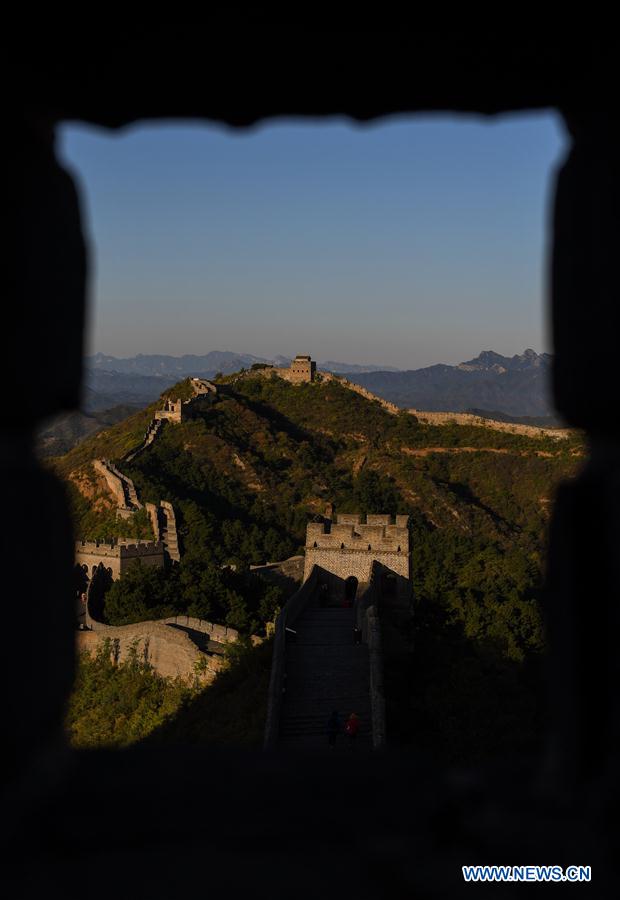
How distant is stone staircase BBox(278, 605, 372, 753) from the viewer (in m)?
12.3

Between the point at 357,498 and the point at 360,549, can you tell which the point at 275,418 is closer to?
the point at 357,498

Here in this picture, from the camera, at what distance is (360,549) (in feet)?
68.6

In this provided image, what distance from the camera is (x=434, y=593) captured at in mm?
25750

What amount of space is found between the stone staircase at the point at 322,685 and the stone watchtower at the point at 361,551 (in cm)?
284

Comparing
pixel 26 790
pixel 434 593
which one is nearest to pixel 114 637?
pixel 434 593

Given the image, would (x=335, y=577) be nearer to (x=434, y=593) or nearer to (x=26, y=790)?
(x=434, y=593)

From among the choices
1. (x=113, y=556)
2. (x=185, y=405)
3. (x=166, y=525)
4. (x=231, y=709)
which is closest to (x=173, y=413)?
(x=185, y=405)

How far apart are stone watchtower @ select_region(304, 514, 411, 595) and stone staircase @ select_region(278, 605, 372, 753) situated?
2835 mm

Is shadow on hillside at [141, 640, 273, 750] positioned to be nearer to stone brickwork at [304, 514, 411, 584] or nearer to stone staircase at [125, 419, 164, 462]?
stone brickwork at [304, 514, 411, 584]

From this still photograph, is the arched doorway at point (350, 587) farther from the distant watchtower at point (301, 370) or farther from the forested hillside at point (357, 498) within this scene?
the distant watchtower at point (301, 370)

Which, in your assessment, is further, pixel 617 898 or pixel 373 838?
pixel 373 838

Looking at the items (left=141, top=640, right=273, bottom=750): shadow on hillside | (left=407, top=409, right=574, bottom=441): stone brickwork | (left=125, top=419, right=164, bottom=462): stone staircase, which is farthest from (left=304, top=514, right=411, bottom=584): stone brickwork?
(left=407, top=409, right=574, bottom=441): stone brickwork

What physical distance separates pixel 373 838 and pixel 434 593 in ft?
80.0

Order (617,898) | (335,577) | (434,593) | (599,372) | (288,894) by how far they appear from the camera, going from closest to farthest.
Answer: (617,898) → (288,894) → (599,372) → (335,577) → (434,593)
